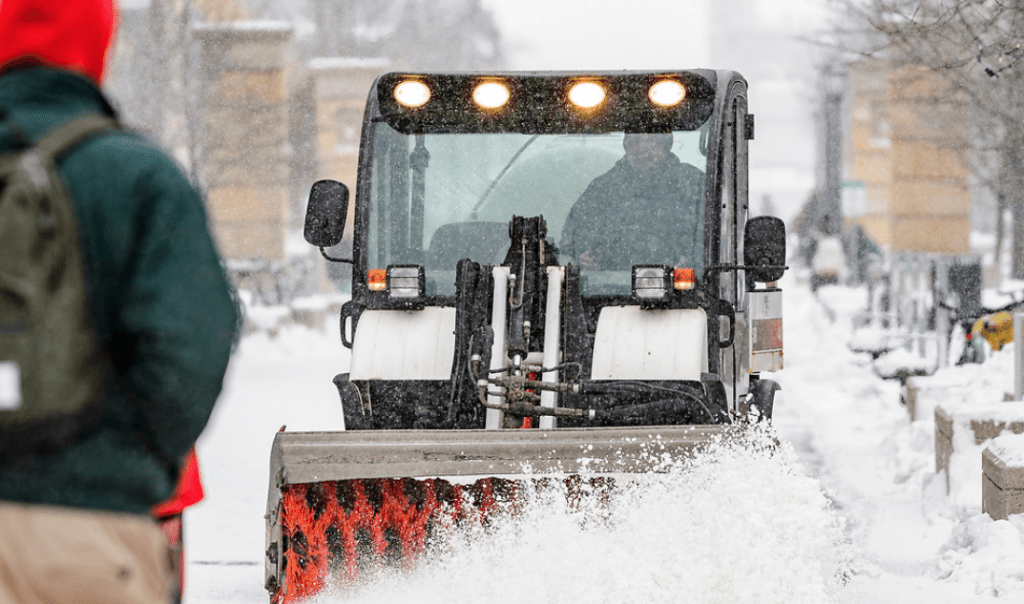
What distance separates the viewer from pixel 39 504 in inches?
85.9

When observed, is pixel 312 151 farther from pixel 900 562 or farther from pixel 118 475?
pixel 118 475

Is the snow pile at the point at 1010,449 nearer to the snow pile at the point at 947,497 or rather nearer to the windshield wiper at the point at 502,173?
the snow pile at the point at 947,497

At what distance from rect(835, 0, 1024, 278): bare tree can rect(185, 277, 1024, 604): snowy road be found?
2738 mm

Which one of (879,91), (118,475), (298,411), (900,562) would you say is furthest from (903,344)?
(879,91)

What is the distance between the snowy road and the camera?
5.03 meters

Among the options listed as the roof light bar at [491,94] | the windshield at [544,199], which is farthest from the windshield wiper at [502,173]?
the roof light bar at [491,94]

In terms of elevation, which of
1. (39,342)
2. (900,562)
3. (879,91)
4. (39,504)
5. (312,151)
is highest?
(879,91)

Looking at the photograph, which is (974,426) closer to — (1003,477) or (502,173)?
(1003,477)

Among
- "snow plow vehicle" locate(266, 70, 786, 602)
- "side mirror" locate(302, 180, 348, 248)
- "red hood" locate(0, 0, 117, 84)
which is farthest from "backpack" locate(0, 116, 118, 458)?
"side mirror" locate(302, 180, 348, 248)

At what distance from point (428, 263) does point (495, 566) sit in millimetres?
1832

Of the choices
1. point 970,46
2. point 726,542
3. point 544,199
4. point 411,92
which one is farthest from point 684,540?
point 970,46

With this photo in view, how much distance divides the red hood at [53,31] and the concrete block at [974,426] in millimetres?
6350

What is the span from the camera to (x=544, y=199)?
6691mm

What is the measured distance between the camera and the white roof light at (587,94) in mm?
6527
